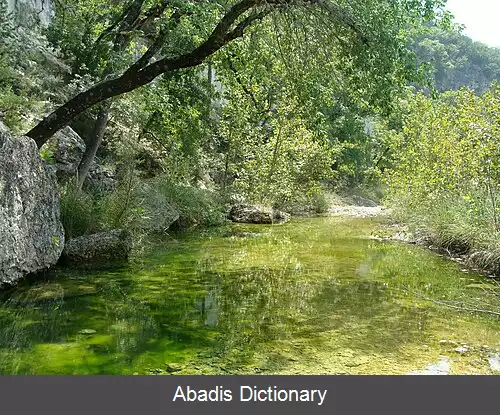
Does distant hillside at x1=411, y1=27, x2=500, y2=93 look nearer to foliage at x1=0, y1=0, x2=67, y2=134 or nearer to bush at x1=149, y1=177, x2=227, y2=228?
bush at x1=149, y1=177, x2=227, y2=228

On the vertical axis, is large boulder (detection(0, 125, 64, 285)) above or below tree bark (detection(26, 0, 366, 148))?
below

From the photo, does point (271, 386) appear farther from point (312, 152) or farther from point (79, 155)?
point (312, 152)

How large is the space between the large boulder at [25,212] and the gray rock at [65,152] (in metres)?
3.55

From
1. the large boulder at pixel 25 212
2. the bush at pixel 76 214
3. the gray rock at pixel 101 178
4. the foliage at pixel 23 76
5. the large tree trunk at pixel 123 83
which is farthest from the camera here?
the gray rock at pixel 101 178

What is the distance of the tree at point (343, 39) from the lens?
28.1ft

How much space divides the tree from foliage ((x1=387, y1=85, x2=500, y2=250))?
8.44 feet

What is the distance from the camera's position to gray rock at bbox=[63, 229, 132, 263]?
9392 mm

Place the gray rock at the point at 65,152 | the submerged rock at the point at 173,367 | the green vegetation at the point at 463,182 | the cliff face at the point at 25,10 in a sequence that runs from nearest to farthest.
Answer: the submerged rock at the point at 173,367, the green vegetation at the point at 463,182, the gray rock at the point at 65,152, the cliff face at the point at 25,10

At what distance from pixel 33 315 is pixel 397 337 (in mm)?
4247

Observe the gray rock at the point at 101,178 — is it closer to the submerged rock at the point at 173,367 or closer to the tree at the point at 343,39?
the tree at the point at 343,39

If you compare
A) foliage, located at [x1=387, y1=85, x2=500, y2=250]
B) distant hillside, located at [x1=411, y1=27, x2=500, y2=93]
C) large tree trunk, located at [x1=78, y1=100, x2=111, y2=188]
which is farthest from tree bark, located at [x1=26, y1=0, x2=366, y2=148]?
distant hillside, located at [x1=411, y1=27, x2=500, y2=93]

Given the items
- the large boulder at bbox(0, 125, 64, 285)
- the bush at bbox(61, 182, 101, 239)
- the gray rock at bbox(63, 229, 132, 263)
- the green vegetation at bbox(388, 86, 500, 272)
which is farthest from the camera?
the green vegetation at bbox(388, 86, 500, 272)

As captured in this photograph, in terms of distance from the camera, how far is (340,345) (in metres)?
5.29

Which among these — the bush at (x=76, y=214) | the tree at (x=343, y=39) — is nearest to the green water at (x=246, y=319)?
the bush at (x=76, y=214)
